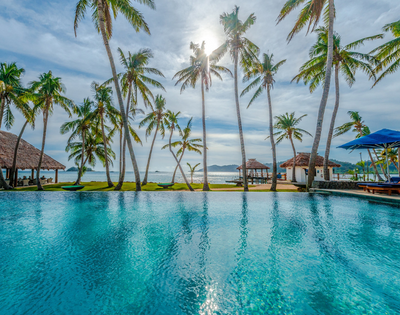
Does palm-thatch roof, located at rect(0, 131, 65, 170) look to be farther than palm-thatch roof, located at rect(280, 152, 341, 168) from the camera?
No

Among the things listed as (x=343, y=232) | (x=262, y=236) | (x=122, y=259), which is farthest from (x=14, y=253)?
A: (x=343, y=232)

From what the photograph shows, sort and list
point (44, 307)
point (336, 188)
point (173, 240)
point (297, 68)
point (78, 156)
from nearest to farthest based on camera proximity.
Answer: point (44, 307), point (173, 240), point (336, 188), point (297, 68), point (78, 156)

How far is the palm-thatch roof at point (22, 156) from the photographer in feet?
57.4

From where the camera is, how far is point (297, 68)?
15336 mm

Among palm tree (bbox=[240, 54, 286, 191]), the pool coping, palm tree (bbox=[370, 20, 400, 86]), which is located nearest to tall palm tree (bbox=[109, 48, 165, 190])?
palm tree (bbox=[240, 54, 286, 191])

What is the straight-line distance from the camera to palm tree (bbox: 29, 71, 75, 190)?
1470 cm

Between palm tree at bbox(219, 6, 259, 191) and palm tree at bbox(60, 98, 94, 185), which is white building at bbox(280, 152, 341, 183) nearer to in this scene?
palm tree at bbox(219, 6, 259, 191)

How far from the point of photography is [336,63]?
13242 millimetres

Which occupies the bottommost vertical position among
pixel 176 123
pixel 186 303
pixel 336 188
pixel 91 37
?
pixel 186 303

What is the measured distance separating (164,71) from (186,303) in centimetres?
1650

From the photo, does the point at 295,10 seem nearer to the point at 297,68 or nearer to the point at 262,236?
the point at 297,68

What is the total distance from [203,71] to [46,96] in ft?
39.9

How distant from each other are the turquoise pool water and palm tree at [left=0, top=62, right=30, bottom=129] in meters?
12.0

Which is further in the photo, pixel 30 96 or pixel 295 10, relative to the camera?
pixel 30 96
